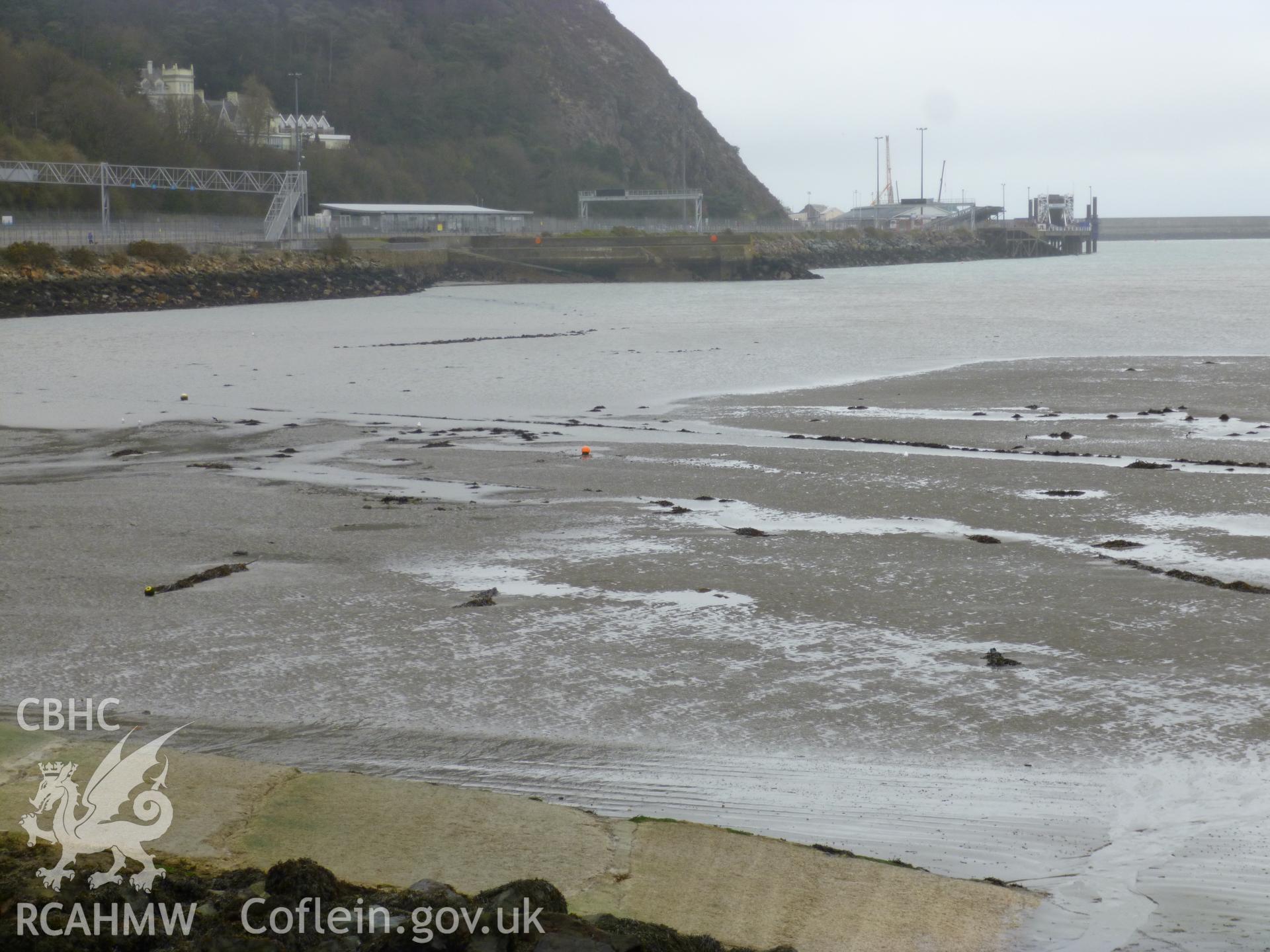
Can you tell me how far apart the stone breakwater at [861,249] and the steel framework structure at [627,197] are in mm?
7789

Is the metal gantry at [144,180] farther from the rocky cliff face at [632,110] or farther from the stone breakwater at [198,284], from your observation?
the rocky cliff face at [632,110]

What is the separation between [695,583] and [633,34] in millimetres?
150662

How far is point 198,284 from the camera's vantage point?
5112cm

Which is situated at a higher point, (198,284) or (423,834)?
(198,284)

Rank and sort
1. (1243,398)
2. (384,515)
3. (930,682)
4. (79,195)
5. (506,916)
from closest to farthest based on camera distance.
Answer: (506,916)
(930,682)
(384,515)
(1243,398)
(79,195)

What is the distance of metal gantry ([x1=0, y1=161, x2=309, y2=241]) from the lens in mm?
58469

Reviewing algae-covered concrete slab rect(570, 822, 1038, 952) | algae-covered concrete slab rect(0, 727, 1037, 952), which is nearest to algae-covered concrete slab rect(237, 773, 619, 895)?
algae-covered concrete slab rect(0, 727, 1037, 952)

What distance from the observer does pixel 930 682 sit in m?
6.77

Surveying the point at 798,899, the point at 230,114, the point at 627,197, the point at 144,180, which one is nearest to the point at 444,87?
the point at 230,114

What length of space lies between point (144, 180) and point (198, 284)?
17.8 metres

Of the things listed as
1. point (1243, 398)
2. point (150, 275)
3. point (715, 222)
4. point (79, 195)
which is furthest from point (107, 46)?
point (1243, 398)

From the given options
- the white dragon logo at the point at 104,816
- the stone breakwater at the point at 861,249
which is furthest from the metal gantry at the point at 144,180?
the white dragon logo at the point at 104,816

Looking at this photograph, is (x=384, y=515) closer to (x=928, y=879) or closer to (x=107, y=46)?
(x=928, y=879)

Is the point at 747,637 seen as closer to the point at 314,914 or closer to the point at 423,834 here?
the point at 423,834
